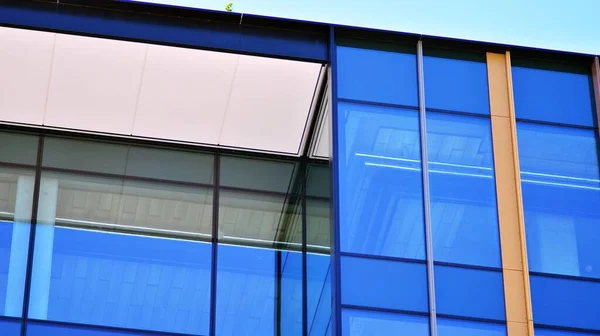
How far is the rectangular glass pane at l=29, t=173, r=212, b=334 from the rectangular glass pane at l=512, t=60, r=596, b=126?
559 centimetres

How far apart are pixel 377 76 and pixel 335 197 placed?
2.31 m

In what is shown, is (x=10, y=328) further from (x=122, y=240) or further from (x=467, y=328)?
(x=467, y=328)

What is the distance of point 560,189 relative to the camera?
17750 millimetres

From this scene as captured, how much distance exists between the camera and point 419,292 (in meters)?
16.3

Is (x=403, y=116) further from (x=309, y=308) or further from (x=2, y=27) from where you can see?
(x=2, y=27)

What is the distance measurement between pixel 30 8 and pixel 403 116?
19.6ft

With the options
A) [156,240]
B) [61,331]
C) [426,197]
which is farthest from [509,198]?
[61,331]

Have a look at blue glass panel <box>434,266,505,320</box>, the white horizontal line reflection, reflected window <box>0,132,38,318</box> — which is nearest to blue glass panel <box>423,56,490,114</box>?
the white horizontal line reflection

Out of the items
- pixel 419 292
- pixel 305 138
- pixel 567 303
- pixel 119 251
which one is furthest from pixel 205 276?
pixel 567 303

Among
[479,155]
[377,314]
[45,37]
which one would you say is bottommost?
[377,314]

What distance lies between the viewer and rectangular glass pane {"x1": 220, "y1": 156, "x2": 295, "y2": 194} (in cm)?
1981

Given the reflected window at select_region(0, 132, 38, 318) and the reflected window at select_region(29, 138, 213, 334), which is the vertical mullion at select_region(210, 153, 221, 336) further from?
A: the reflected window at select_region(0, 132, 38, 318)

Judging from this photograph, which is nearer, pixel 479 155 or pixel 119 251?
pixel 479 155

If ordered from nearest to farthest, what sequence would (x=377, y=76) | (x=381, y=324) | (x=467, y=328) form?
1. (x=381, y=324)
2. (x=467, y=328)
3. (x=377, y=76)
